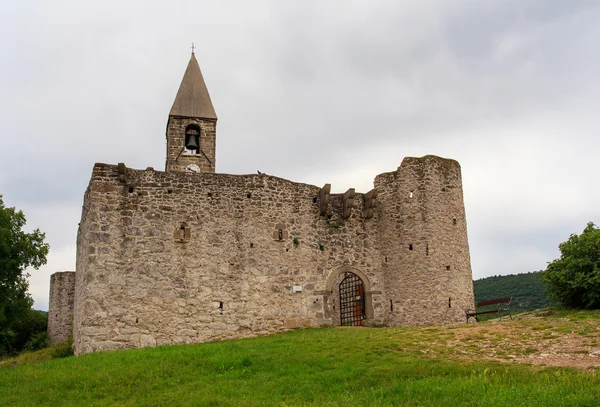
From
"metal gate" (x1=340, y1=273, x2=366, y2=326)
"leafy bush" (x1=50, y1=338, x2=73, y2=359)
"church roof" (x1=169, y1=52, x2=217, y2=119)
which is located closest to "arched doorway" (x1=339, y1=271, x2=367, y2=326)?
"metal gate" (x1=340, y1=273, x2=366, y2=326)

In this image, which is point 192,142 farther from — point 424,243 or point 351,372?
point 351,372

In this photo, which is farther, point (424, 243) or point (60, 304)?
point (60, 304)

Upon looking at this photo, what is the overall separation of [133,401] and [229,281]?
334 inches

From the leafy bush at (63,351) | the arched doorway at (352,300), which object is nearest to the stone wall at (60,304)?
the leafy bush at (63,351)

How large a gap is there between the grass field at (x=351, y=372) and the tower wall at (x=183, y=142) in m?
14.2

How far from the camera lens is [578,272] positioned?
1792 centimetres

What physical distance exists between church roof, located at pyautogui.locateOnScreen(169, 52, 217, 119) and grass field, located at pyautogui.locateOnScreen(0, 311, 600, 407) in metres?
16.2

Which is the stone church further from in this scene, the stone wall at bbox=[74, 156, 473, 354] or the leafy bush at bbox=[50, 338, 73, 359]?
the leafy bush at bbox=[50, 338, 73, 359]

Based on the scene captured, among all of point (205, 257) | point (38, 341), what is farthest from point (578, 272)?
point (38, 341)

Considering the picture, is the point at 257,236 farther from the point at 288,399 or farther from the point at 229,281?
the point at 288,399

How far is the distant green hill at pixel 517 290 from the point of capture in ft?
119

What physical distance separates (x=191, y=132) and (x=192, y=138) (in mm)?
345

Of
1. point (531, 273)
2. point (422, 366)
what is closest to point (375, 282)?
point (422, 366)

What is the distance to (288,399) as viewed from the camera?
10.8 m
